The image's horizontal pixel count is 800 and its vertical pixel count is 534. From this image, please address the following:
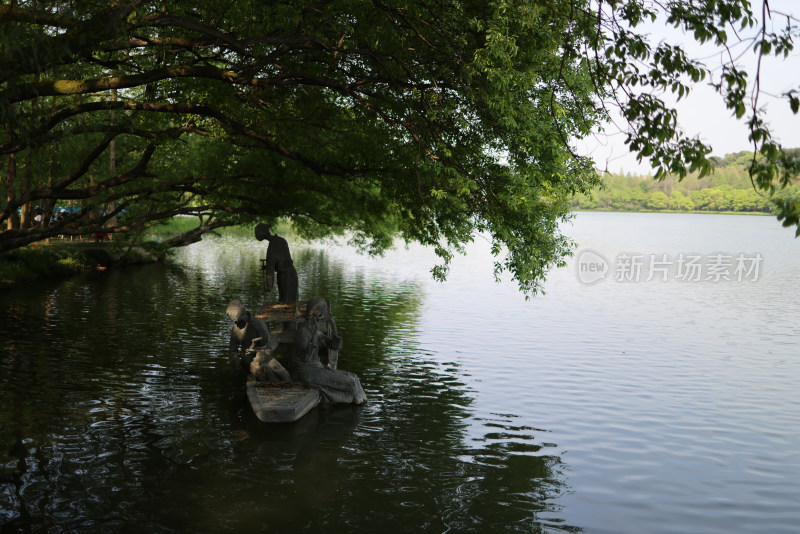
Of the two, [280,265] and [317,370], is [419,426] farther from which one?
[280,265]

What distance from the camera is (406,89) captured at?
1472 centimetres

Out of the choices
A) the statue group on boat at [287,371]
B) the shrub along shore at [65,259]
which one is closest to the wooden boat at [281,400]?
the statue group on boat at [287,371]

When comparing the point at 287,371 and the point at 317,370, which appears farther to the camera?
the point at 287,371

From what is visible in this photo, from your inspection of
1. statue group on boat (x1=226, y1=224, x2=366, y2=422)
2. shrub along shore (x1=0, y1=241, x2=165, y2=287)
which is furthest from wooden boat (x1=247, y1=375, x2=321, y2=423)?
shrub along shore (x1=0, y1=241, x2=165, y2=287)

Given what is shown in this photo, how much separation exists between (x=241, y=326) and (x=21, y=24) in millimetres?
7270

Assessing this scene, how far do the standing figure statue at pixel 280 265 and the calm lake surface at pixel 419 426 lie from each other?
249 centimetres

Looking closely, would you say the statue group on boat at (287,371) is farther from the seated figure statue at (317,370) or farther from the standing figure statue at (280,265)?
the standing figure statue at (280,265)

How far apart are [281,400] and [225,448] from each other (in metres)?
1.99

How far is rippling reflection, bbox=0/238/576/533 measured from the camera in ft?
30.2

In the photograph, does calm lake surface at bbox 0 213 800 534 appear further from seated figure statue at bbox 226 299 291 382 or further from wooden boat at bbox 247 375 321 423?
seated figure statue at bbox 226 299 291 382

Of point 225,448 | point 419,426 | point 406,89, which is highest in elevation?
point 406,89

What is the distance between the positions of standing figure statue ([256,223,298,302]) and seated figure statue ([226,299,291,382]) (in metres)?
4.28

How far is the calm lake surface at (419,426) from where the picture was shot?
9570mm

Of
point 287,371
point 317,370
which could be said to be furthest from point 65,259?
point 317,370
